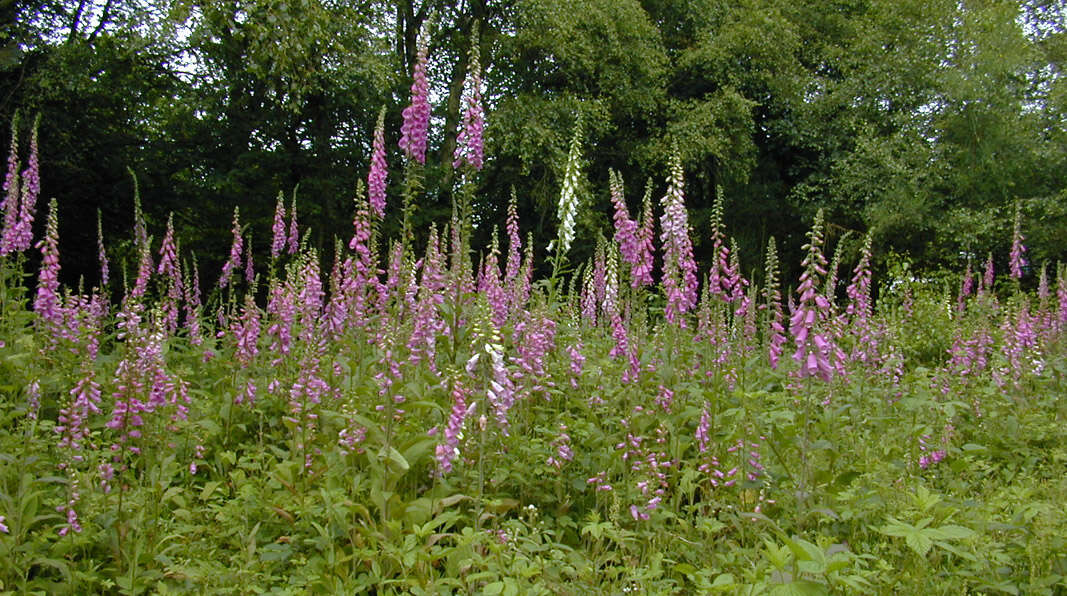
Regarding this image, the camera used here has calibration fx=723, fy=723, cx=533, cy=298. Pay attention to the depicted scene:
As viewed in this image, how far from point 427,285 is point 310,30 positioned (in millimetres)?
9056

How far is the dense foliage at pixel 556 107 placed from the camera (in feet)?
47.6

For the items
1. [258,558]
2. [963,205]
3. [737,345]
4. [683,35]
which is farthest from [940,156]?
[258,558]

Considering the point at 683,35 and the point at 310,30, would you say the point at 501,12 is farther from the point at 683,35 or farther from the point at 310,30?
the point at 310,30

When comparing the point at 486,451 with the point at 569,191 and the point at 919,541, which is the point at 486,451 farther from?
the point at 569,191

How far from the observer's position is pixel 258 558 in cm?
327

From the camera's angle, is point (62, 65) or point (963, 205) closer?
point (62, 65)

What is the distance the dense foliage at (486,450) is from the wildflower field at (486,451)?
2cm

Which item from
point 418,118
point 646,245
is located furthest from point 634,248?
point 418,118

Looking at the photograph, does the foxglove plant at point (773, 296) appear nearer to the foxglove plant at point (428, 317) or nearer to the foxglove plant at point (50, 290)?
the foxglove plant at point (428, 317)

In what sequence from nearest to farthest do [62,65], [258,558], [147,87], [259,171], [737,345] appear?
[258,558], [737,345], [62,65], [147,87], [259,171]

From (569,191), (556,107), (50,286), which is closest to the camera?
(50,286)

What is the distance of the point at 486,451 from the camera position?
3.86 meters

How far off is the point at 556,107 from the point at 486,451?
51.1 ft

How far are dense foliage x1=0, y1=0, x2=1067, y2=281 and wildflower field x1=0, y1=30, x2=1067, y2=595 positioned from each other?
8.68m
